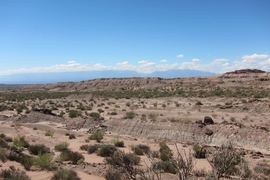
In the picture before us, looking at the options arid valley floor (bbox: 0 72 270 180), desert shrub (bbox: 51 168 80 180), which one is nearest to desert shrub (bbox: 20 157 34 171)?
arid valley floor (bbox: 0 72 270 180)

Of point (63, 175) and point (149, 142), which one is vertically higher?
point (63, 175)

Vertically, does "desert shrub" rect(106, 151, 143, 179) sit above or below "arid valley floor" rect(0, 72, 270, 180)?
above

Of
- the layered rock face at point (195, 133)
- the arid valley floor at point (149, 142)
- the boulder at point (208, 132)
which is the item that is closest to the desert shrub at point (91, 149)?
the arid valley floor at point (149, 142)

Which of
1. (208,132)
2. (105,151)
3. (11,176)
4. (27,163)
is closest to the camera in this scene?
(11,176)

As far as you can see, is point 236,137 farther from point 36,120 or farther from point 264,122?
point 36,120

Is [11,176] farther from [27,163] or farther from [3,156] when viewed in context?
[3,156]

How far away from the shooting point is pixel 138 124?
79.2 feet

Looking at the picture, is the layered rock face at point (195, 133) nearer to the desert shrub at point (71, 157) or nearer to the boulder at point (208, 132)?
the boulder at point (208, 132)

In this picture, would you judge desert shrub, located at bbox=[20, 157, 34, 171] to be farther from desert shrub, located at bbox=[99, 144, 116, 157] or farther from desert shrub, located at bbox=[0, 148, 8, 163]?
desert shrub, located at bbox=[99, 144, 116, 157]

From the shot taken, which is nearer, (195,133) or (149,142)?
(149,142)

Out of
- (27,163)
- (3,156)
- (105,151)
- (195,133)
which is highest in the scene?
(3,156)

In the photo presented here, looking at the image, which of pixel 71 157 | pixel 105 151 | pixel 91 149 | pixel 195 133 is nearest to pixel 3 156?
pixel 71 157

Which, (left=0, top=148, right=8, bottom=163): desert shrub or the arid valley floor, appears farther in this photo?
(left=0, top=148, right=8, bottom=163): desert shrub

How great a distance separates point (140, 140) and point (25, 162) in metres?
10.9
